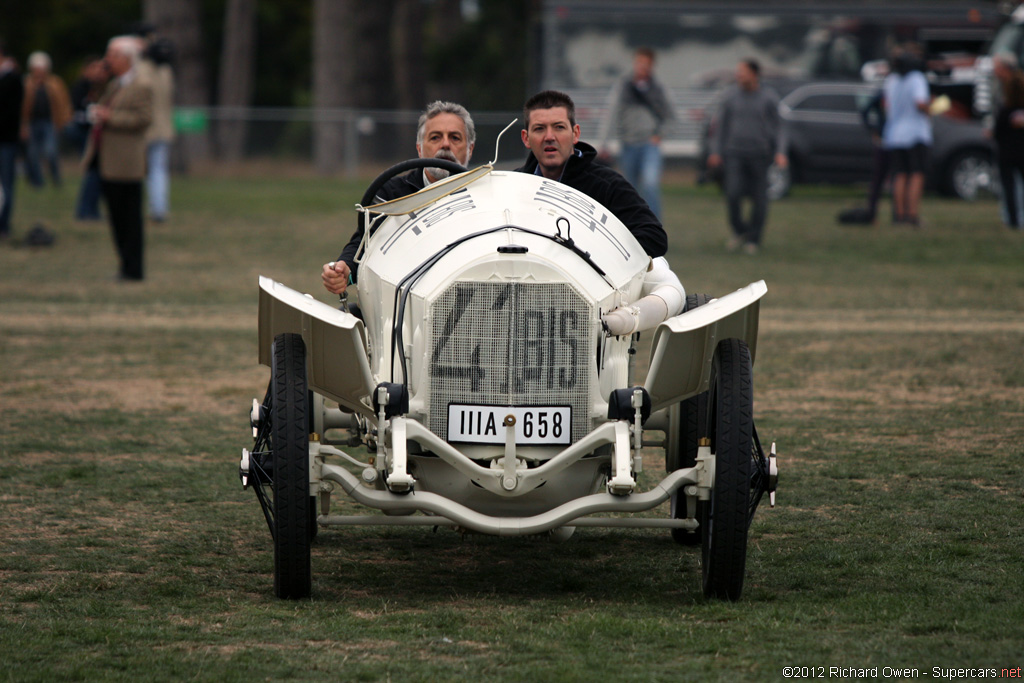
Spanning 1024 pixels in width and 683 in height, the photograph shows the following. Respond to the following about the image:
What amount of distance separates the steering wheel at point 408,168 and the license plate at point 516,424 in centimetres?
118

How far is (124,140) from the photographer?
541 inches

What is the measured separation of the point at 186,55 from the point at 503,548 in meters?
31.9

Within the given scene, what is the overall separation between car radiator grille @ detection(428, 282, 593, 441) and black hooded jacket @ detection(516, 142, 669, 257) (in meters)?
0.77


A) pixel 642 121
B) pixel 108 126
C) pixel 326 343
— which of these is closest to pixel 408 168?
pixel 326 343

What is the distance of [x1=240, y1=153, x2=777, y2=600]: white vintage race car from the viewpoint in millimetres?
4805

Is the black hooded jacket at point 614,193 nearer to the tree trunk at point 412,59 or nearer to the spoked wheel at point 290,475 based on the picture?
the spoked wheel at point 290,475

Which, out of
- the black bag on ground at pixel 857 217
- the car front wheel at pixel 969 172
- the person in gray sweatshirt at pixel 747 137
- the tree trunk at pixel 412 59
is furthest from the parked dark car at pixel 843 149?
the tree trunk at pixel 412 59

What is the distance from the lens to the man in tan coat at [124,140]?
44.9ft

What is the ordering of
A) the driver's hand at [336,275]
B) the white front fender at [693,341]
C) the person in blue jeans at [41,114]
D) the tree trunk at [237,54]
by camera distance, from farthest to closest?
1. the tree trunk at [237,54]
2. the person in blue jeans at [41,114]
3. the driver's hand at [336,275]
4. the white front fender at [693,341]

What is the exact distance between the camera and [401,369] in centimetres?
511

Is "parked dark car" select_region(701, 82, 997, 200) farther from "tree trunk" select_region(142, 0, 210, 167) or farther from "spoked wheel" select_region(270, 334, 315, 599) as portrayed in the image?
"spoked wheel" select_region(270, 334, 315, 599)

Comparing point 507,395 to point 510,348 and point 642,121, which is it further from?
point 642,121

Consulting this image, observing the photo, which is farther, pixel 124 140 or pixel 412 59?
pixel 412 59

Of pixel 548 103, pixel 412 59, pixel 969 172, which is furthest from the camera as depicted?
pixel 412 59
